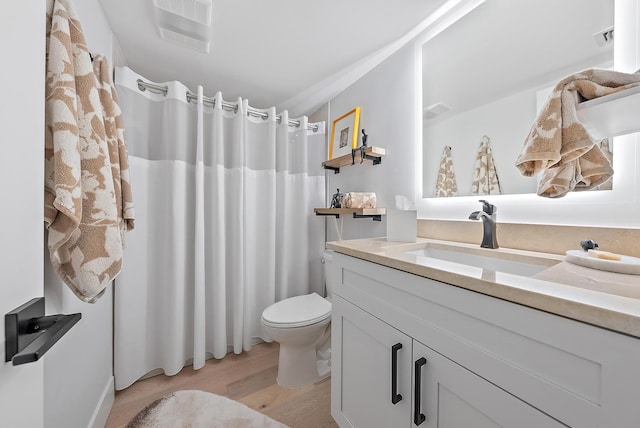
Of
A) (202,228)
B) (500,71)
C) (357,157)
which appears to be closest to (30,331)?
(202,228)

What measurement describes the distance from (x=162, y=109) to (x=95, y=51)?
51cm

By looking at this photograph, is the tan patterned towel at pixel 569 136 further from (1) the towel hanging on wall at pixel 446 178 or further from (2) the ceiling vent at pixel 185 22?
(2) the ceiling vent at pixel 185 22

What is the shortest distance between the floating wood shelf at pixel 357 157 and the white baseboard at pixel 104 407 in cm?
199

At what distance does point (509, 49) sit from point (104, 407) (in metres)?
2.67

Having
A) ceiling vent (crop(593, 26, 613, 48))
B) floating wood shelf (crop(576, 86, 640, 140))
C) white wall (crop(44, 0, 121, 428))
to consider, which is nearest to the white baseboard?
white wall (crop(44, 0, 121, 428))

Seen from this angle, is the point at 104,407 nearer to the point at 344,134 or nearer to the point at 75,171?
the point at 75,171

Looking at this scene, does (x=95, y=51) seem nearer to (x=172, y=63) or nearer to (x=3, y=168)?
(x=172, y=63)

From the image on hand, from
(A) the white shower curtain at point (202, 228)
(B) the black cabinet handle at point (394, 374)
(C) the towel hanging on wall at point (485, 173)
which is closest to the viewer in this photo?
(B) the black cabinet handle at point (394, 374)

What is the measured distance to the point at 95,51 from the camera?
3.88ft

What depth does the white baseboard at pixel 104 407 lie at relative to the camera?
45.6 inches

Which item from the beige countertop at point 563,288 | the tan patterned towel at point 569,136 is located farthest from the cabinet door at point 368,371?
the tan patterned towel at point 569,136

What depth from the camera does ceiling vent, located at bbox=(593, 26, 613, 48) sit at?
33.2 inches

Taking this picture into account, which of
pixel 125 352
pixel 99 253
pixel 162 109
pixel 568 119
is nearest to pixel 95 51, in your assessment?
pixel 162 109

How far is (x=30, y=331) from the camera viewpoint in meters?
0.41
